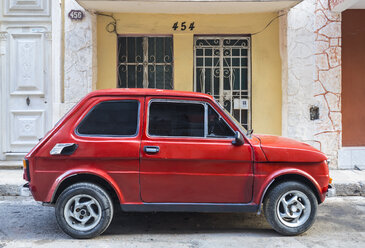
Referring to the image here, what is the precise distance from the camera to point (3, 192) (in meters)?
6.45

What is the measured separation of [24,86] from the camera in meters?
8.12

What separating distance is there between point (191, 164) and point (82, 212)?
129cm

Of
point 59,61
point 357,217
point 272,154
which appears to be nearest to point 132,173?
point 272,154

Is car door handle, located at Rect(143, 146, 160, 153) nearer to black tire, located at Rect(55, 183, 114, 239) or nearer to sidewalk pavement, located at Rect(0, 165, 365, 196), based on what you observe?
black tire, located at Rect(55, 183, 114, 239)

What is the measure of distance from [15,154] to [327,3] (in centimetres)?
717

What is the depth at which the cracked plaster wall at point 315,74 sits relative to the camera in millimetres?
7961

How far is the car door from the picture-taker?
4195 millimetres

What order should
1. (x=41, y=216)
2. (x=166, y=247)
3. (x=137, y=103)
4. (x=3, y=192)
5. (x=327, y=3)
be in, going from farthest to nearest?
1. (x=327, y=3)
2. (x=3, y=192)
3. (x=41, y=216)
4. (x=137, y=103)
5. (x=166, y=247)

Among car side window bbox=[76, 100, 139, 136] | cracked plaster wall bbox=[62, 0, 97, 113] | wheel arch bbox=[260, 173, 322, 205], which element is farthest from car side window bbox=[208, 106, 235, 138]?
cracked plaster wall bbox=[62, 0, 97, 113]

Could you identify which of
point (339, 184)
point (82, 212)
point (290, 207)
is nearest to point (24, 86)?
point (82, 212)

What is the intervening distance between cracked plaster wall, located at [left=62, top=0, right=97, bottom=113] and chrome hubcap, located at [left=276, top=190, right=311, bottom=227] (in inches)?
201

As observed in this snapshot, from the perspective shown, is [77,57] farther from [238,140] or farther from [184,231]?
[238,140]

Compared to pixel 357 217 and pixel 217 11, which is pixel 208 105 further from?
pixel 217 11

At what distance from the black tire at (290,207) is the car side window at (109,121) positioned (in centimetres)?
169
